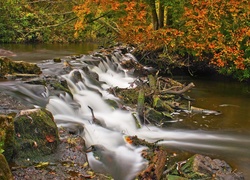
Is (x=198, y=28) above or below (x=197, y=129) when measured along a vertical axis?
above

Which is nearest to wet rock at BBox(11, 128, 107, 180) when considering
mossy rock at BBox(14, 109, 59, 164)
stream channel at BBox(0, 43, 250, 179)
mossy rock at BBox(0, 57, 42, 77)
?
mossy rock at BBox(14, 109, 59, 164)

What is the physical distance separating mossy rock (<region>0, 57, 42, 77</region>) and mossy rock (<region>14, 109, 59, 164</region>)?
14.3 ft

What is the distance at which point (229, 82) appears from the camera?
15.3 meters

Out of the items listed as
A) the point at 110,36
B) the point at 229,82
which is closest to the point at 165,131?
the point at 229,82

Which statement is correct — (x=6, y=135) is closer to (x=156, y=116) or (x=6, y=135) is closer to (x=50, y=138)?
(x=50, y=138)

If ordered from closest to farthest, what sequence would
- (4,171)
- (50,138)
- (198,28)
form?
(4,171)
(50,138)
(198,28)

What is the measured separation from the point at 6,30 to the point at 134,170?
24162 mm

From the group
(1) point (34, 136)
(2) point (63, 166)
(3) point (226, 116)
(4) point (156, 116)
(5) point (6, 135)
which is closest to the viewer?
(5) point (6, 135)

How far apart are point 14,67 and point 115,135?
4.20m

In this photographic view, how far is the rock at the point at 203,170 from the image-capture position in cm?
566

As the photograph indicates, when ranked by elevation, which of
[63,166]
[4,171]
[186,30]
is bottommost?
[63,166]

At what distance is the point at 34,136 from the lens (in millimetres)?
5422

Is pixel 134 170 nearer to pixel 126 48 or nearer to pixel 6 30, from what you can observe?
pixel 126 48

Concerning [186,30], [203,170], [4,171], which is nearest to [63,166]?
[4,171]
